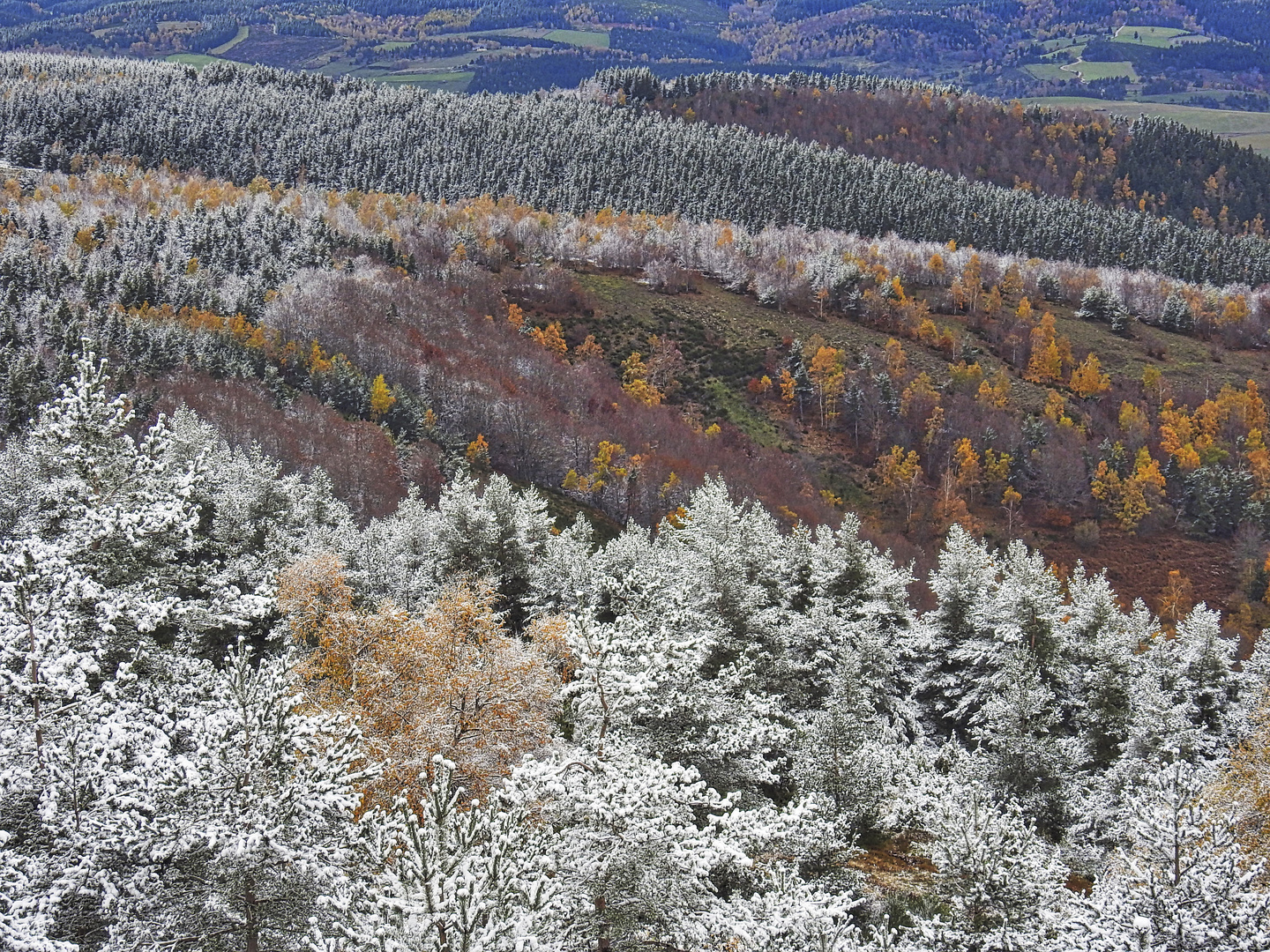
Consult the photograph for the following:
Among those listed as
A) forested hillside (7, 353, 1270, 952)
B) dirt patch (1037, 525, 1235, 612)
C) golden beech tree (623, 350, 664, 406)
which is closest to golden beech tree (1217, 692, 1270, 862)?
forested hillside (7, 353, 1270, 952)

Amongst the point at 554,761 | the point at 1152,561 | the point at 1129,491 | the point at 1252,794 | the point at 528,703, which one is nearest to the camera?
the point at 554,761

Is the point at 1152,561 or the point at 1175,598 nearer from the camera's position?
the point at 1175,598

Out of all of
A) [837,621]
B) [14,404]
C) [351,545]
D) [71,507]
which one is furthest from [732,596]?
[14,404]

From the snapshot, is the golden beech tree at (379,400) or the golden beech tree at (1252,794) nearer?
the golden beech tree at (1252,794)

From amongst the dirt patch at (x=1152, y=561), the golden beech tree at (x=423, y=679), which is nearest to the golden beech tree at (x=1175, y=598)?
the dirt patch at (x=1152, y=561)

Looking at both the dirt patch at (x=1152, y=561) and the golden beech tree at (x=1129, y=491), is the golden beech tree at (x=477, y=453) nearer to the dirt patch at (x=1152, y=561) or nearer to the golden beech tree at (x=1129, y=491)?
the dirt patch at (x=1152, y=561)

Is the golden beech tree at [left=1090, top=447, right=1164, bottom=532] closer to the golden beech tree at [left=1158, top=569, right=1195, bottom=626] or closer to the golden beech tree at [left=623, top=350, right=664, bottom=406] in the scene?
the golden beech tree at [left=1158, top=569, right=1195, bottom=626]

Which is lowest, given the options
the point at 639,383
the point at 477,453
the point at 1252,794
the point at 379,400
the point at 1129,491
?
the point at 1129,491

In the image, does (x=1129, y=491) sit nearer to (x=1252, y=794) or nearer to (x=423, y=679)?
(x=1252, y=794)

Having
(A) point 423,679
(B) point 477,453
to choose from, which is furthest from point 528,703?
(B) point 477,453
